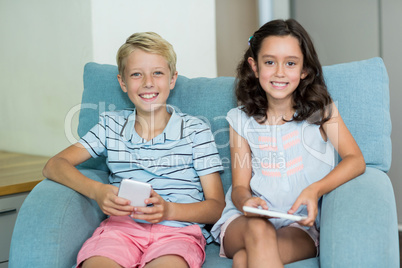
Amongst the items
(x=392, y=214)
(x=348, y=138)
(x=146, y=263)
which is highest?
(x=348, y=138)

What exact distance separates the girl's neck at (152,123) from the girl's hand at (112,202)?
28 cm

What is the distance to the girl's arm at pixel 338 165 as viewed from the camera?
1172mm

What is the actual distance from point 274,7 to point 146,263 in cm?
195

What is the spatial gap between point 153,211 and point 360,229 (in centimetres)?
53

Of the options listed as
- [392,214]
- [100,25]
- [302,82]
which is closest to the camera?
[392,214]

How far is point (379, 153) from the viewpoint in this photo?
1377mm

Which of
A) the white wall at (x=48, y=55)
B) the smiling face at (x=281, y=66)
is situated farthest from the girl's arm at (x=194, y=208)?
the white wall at (x=48, y=55)

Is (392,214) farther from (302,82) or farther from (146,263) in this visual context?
(146,263)

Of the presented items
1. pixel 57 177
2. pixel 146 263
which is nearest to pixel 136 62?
pixel 57 177

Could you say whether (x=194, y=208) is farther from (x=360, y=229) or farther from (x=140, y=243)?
(x=360, y=229)

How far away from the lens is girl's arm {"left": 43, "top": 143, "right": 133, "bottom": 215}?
1241 mm

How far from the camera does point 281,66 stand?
1.39m
